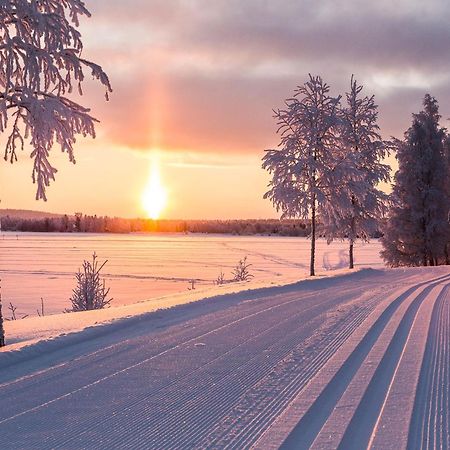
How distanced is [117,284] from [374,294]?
1542cm

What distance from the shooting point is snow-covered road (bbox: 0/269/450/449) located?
4719 millimetres

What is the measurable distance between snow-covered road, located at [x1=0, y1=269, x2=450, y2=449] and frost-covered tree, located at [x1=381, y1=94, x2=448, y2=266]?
26.3m

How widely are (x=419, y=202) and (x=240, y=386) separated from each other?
32.3 metres

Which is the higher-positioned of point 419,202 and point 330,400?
point 419,202

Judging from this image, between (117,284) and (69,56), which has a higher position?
(69,56)

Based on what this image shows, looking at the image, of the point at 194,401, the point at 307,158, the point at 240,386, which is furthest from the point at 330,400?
the point at 307,158

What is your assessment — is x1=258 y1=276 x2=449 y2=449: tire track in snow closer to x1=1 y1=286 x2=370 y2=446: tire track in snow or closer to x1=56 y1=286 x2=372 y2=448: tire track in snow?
x1=56 y1=286 x2=372 y2=448: tire track in snow

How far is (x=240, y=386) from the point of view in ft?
20.3

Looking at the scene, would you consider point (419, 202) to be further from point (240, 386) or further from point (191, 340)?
point (240, 386)

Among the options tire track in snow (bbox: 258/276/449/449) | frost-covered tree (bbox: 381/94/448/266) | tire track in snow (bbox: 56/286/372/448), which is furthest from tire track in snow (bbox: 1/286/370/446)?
frost-covered tree (bbox: 381/94/448/266)

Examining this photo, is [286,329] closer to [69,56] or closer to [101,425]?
[101,425]

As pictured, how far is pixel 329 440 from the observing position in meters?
4.54

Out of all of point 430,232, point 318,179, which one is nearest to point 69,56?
point 318,179

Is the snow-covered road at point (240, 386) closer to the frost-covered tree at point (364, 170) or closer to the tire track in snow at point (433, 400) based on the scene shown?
the tire track in snow at point (433, 400)
